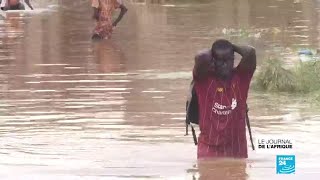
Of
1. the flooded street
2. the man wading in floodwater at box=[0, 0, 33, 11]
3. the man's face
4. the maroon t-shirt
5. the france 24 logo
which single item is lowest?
the man wading in floodwater at box=[0, 0, 33, 11]

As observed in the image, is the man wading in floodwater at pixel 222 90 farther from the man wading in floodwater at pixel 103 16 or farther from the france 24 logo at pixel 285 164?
the man wading in floodwater at pixel 103 16

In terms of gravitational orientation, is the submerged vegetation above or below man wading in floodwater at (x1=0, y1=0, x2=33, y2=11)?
above

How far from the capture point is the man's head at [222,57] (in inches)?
239

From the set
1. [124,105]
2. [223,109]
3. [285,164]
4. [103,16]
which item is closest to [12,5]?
[103,16]

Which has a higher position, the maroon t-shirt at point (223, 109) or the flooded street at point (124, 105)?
the maroon t-shirt at point (223, 109)

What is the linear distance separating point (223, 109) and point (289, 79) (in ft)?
17.8

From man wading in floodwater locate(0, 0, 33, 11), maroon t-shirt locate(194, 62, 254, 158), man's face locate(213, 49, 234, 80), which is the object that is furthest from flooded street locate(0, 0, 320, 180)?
man wading in floodwater locate(0, 0, 33, 11)

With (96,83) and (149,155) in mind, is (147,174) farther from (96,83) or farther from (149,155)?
(96,83)

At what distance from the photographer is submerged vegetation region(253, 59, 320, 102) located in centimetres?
1129

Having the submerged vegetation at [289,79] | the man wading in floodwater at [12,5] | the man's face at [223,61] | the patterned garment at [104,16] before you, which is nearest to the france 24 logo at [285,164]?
the man's face at [223,61]

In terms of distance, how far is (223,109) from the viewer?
6180 millimetres

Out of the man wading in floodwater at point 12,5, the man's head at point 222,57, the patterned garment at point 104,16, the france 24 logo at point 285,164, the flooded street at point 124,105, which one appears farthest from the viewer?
the man wading in floodwater at point 12,5

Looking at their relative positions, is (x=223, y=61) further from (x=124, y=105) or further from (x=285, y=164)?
(x=124, y=105)

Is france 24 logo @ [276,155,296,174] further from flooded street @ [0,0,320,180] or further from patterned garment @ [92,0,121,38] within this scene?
patterned garment @ [92,0,121,38]
